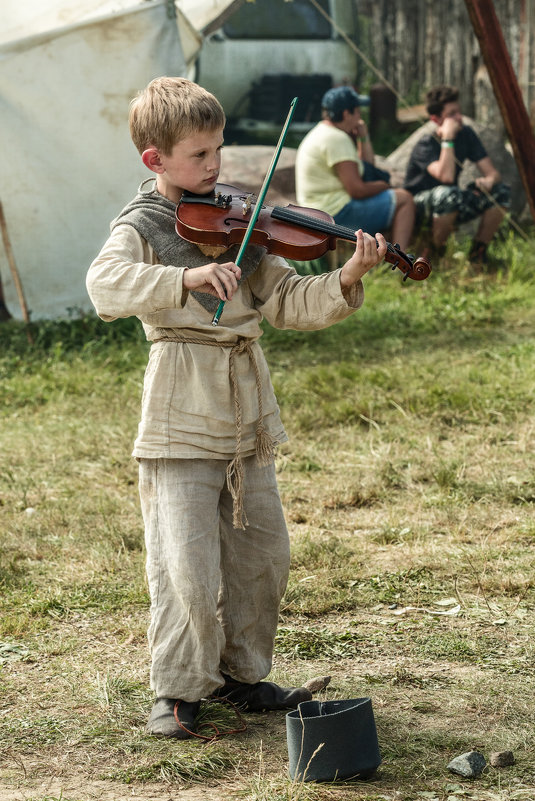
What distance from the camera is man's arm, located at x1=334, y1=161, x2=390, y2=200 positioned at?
784cm

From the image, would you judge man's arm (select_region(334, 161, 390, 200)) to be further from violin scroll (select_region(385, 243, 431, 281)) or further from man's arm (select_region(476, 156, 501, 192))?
violin scroll (select_region(385, 243, 431, 281))

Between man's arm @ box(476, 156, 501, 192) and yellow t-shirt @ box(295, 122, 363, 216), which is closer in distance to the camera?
yellow t-shirt @ box(295, 122, 363, 216)

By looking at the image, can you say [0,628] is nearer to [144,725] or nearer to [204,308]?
[144,725]

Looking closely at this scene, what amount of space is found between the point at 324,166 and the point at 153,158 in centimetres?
541

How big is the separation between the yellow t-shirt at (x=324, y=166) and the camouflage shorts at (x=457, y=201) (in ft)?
2.71

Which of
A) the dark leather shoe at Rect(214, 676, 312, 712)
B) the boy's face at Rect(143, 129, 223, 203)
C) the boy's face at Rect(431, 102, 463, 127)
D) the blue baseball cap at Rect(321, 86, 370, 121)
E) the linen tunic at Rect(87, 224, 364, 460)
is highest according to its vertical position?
the boy's face at Rect(143, 129, 223, 203)

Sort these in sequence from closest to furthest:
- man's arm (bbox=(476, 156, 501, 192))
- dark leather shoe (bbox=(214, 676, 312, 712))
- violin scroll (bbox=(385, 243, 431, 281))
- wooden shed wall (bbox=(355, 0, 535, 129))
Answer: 1. violin scroll (bbox=(385, 243, 431, 281))
2. dark leather shoe (bbox=(214, 676, 312, 712))
3. man's arm (bbox=(476, 156, 501, 192))
4. wooden shed wall (bbox=(355, 0, 535, 129))

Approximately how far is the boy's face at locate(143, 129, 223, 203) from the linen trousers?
0.71 m

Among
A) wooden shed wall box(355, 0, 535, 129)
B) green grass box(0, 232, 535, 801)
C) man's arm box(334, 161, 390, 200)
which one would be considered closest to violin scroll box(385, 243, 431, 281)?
green grass box(0, 232, 535, 801)

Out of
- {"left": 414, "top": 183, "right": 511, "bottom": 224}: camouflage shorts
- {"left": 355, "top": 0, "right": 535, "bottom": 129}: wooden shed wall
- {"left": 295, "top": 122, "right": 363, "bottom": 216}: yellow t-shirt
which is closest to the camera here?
{"left": 295, "top": 122, "right": 363, "bottom": 216}: yellow t-shirt

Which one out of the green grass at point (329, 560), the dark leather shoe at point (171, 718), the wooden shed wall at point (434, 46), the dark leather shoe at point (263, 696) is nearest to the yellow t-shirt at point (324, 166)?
the green grass at point (329, 560)

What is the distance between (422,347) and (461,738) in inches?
172

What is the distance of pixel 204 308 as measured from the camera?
8.93 feet

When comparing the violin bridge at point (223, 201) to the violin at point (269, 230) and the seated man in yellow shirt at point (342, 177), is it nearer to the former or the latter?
the violin at point (269, 230)
